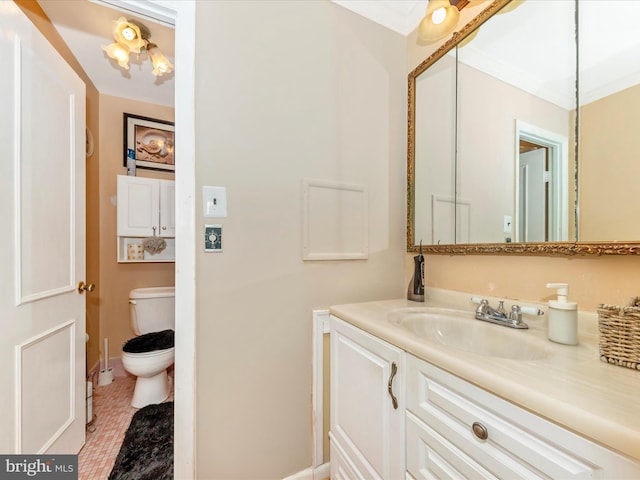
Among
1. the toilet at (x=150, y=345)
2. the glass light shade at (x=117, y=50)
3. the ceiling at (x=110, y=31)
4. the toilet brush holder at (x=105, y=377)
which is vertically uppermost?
the ceiling at (x=110, y=31)

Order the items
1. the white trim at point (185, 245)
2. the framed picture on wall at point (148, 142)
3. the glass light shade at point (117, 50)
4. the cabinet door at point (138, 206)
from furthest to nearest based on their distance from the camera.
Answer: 1. the framed picture on wall at point (148, 142)
2. the cabinet door at point (138, 206)
3. the glass light shade at point (117, 50)
4. the white trim at point (185, 245)

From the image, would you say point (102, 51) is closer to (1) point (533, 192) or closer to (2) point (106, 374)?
(2) point (106, 374)

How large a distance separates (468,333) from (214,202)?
43.7 inches

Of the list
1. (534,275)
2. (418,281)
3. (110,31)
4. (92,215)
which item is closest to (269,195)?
(418,281)

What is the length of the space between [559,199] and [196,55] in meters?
1.43

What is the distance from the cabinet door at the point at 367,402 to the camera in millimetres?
770

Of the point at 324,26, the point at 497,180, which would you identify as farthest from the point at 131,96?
the point at 497,180

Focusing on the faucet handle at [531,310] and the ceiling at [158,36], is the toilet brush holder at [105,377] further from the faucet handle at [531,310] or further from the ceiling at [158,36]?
the faucet handle at [531,310]

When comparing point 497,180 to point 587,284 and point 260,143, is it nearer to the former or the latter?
point 587,284

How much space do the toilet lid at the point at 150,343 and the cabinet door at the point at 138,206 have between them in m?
0.89

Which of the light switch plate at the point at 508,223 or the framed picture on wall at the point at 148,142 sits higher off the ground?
the framed picture on wall at the point at 148,142

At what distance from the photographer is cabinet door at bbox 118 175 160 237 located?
2191 mm

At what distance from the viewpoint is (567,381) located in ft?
1.66

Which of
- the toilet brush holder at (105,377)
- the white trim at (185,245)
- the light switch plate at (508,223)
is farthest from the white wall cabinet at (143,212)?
the light switch plate at (508,223)
